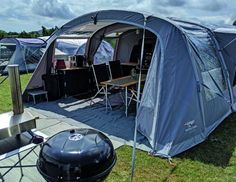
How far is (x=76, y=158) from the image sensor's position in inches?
74.3

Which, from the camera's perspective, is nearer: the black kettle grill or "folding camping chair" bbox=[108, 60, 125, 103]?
the black kettle grill

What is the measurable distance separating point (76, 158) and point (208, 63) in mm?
3751

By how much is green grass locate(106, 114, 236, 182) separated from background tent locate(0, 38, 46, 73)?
8502 millimetres

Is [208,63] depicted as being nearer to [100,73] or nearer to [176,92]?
[176,92]

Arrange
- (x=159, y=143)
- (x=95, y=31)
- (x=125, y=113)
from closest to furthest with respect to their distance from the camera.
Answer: (x=159, y=143)
(x=125, y=113)
(x=95, y=31)

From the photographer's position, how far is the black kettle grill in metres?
1.86

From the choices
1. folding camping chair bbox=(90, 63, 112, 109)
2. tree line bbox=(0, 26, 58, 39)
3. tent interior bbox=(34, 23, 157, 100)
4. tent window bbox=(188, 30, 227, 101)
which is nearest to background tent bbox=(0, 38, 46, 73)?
Answer: tent interior bbox=(34, 23, 157, 100)

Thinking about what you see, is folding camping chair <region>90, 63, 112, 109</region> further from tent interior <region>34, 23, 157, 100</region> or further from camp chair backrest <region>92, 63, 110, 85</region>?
tent interior <region>34, 23, 157, 100</region>

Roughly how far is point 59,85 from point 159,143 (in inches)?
150

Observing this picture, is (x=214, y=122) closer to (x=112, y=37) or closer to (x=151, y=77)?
(x=151, y=77)

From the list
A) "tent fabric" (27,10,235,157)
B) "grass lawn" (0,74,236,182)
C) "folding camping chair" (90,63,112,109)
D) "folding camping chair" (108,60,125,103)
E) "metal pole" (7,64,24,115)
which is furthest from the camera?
"folding camping chair" (108,60,125,103)

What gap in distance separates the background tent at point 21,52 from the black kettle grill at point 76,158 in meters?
9.51

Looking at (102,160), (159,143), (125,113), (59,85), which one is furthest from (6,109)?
(102,160)

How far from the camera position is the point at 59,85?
6.94m
